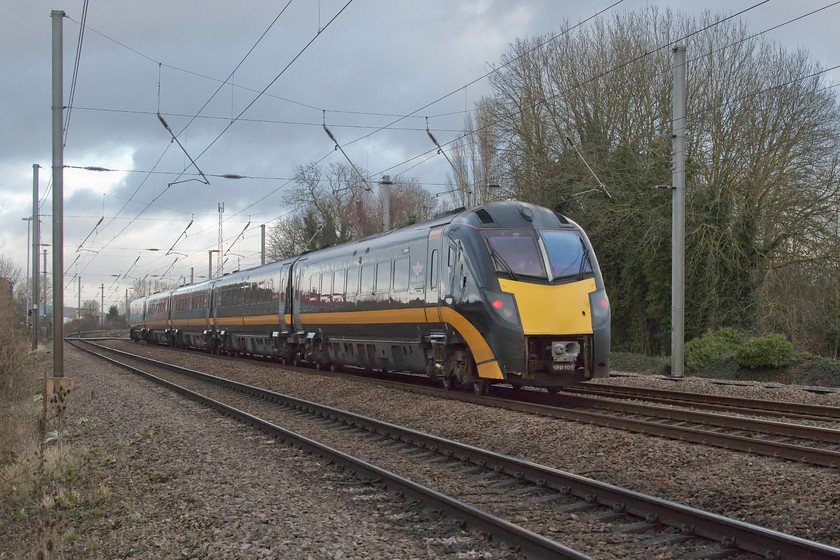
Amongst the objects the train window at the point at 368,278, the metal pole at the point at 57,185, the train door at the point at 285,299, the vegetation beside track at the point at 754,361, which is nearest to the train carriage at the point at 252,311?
the train door at the point at 285,299

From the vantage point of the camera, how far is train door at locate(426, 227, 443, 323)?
13.8 meters

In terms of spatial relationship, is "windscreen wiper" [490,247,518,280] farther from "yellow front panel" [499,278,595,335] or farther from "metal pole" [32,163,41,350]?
"metal pole" [32,163,41,350]

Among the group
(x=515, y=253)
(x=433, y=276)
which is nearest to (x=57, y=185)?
(x=433, y=276)

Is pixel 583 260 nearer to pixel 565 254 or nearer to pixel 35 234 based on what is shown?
pixel 565 254

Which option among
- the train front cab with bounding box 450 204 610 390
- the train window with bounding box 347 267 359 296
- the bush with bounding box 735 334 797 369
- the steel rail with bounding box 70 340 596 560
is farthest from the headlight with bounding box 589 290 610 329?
the bush with bounding box 735 334 797 369

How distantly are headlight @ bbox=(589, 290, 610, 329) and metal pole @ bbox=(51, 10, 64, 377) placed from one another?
9.78 meters

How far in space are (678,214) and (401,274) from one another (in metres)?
7.54

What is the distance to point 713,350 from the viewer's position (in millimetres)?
20703

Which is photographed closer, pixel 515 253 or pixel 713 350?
pixel 515 253

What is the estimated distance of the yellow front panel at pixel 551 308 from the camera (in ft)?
39.0

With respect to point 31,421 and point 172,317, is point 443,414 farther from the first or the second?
point 172,317

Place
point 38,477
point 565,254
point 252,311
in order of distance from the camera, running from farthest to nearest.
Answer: point 252,311 < point 565,254 < point 38,477

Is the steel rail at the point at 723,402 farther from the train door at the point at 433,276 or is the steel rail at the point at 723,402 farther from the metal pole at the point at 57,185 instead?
the metal pole at the point at 57,185

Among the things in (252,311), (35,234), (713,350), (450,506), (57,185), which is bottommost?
(450,506)
